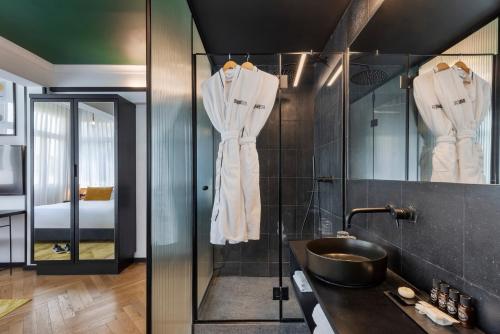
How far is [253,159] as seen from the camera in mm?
1803

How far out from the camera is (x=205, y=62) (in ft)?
7.50

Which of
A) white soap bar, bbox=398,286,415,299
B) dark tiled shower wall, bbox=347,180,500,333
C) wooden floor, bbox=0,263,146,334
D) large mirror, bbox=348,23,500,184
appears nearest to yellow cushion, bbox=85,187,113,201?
wooden floor, bbox=0,263,146,334

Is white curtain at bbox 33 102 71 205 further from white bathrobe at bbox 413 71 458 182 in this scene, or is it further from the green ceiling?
white bathrobe at bbox 413 71 458 182

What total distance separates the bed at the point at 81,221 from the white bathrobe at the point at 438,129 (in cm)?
326

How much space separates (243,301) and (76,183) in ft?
8.02

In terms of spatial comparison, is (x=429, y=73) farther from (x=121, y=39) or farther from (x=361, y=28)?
(x=121, y=39)

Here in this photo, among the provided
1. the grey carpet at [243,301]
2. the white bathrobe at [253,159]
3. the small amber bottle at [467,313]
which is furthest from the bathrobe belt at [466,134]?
the grey carpet at [243,301]

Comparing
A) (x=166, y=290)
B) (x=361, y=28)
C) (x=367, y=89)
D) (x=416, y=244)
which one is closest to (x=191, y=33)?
(x=361, y=28)

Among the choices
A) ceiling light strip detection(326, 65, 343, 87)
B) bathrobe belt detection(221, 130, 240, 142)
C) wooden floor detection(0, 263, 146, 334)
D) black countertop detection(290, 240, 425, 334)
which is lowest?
wooden floor detection(0, 263, 146, 334)

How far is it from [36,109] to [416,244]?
158 inches

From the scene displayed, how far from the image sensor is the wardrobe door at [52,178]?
3020 millimetres

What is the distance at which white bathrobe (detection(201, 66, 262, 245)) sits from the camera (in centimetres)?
175

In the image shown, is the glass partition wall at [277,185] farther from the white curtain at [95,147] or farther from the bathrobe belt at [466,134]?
the bathrobe belt at [466,134]

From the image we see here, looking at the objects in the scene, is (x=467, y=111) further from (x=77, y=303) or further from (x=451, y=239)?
(x=77, y=303)
